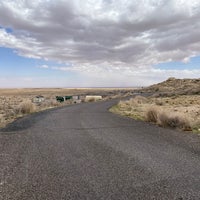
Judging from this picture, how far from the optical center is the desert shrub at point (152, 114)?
15906mm

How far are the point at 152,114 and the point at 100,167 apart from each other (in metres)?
9.91

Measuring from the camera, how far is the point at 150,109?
1664 centimetres

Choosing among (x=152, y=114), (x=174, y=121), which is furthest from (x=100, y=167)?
(x=152, y=114)

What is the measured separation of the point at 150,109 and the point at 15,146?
9221 mm

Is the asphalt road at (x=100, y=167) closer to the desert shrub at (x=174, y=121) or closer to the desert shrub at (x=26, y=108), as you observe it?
the desert shrub at (x=174, y=121)

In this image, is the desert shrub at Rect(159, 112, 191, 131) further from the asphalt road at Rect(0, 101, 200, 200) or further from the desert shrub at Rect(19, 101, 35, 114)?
the desert shrub at Rect(19, 101, 35, 114)

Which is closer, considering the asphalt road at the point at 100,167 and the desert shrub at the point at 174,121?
the asphalt road at the point at 100,167

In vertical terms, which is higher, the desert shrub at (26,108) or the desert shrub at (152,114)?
the desert shrub at (152,114)

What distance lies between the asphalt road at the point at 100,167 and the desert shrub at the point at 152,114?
4.59 meters

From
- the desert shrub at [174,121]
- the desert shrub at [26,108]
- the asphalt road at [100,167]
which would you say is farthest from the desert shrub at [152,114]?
the desert shrub at [26,108]

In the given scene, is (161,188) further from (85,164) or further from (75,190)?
(85,164)

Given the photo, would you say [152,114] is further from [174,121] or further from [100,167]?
[100,167]

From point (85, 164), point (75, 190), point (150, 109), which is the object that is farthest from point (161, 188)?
point (150, 109)

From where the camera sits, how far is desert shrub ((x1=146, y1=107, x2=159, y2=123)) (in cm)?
1591
